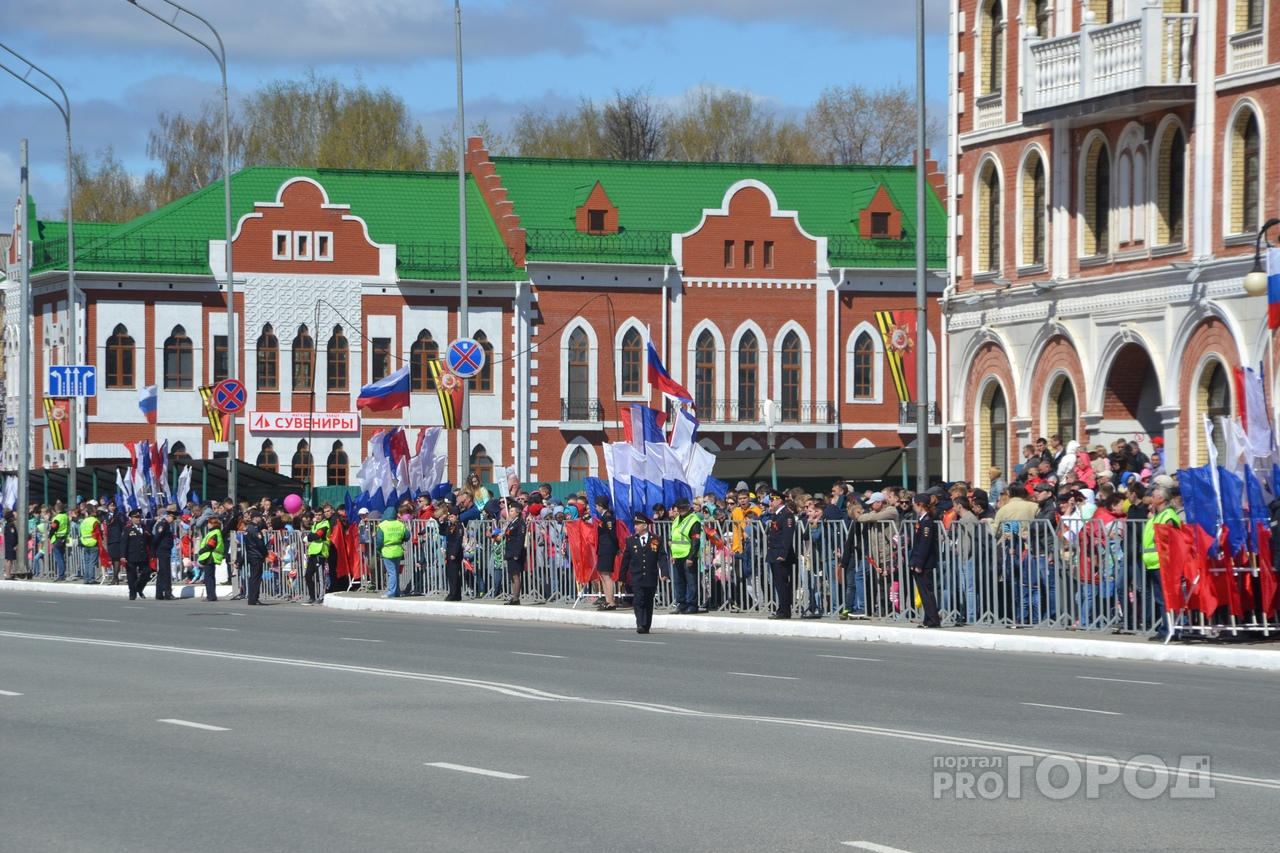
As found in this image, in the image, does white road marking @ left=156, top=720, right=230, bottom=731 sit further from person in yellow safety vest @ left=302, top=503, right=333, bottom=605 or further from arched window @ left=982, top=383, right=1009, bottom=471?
arched window @ left=982, top=383, right=1009, bottom=471

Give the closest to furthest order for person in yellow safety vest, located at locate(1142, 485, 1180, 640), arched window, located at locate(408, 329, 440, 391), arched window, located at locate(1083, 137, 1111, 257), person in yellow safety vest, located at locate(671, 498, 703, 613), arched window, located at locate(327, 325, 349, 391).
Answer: person in yellow safety vest, located at locate(1142, 485, 1180, 640) → person in yellow safety vest, located at locate(671, 498, 703, 613) → arched window, located at locate(1083, 137, 1111, 257) → arched window, located at locate(327, 325, 349, 391) → arched window, located at locate(408, 329, 440, 391)

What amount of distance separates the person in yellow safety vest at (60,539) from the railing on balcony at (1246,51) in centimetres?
2571

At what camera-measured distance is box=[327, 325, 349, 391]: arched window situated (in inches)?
2525

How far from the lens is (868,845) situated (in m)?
8.95

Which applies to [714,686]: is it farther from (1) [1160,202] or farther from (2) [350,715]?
(1) [1160,202]

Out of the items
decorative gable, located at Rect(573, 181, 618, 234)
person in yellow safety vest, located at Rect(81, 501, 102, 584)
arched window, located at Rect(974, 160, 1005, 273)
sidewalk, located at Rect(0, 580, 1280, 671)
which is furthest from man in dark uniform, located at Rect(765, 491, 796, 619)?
decorative gable, located at Rect(573, 181, 618, 234)

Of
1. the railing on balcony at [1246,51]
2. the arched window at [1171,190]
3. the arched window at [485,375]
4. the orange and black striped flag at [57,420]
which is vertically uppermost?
the railing on balcony at [1246,51]

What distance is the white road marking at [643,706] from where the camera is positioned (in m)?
11.9

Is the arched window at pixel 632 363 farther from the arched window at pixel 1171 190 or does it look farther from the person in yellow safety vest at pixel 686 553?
the person in yellow safety vest at pixel 686 553

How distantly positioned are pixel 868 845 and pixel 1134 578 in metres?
13.2

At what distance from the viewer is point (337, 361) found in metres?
64.3

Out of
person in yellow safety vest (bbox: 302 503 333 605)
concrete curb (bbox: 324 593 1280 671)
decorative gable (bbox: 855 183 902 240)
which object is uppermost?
decorative gable (bbox: 855 183 902 240)

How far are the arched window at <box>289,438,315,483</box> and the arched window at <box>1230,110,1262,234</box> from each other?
37170mm

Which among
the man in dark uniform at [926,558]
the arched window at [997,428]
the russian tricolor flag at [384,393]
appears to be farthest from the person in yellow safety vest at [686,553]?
the russian tricolor flag at [384,393]
